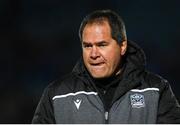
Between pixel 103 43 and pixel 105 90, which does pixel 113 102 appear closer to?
pixel 105 90

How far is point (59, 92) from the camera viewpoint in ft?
8.31

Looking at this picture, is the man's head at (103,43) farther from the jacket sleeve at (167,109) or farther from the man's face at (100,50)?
the jacket sleeve at (167,109)

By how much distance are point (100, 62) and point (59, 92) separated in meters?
0.25

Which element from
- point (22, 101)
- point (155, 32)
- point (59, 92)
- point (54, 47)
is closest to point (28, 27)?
point (54, 47)

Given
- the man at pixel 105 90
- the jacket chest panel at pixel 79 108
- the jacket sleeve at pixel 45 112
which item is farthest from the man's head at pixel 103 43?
the jacket sleeve at pixel 45 112

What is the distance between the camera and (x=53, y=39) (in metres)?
5.54

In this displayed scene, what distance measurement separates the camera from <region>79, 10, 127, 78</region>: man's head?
244 centimetres

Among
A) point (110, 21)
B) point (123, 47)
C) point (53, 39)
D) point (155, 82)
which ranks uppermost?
point (110, 21)

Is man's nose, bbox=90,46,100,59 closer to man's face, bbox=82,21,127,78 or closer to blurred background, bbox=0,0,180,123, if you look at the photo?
man's face, bbox=82,21,127,78

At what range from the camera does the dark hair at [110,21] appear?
2537mm

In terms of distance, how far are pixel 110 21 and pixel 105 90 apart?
0.32 metres


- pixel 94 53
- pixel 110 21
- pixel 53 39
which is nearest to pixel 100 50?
pixel 94 53

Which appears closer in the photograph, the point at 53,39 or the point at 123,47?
the point at 123,47

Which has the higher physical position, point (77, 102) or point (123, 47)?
point (123, 47)
